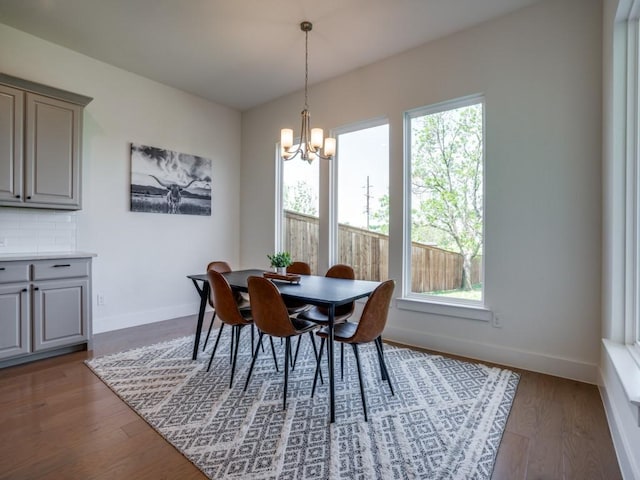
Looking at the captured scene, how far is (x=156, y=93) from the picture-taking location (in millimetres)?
4230

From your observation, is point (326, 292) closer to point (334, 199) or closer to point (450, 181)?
point (450, 181)

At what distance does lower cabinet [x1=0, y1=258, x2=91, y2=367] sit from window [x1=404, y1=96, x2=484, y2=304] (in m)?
3.25

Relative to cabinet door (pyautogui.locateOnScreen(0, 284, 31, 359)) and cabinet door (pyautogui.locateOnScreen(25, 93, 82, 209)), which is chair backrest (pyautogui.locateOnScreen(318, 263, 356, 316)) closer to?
cabinet door (pyautogui.locateOnScreen(0, 284, 31, 359))

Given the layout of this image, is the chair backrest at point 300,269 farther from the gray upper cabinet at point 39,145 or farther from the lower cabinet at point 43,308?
the gray upper cabinet at point 39,145

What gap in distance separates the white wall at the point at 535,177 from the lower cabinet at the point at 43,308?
3216mm

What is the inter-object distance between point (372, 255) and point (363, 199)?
67 cm

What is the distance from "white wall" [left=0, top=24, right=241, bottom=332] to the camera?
350cm

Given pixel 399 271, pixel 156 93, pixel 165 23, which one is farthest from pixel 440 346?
pixel 156 93

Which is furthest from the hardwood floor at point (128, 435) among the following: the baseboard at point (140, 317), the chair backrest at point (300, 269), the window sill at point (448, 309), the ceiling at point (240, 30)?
the ceiling at point (240, 30)

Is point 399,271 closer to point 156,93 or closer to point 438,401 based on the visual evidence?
point 438,401

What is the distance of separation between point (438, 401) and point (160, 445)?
1725mm

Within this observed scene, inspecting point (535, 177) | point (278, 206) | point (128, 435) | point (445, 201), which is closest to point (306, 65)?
point (278, 206)

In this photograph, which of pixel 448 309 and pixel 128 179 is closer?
pixel 448 309

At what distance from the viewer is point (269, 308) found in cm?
213
